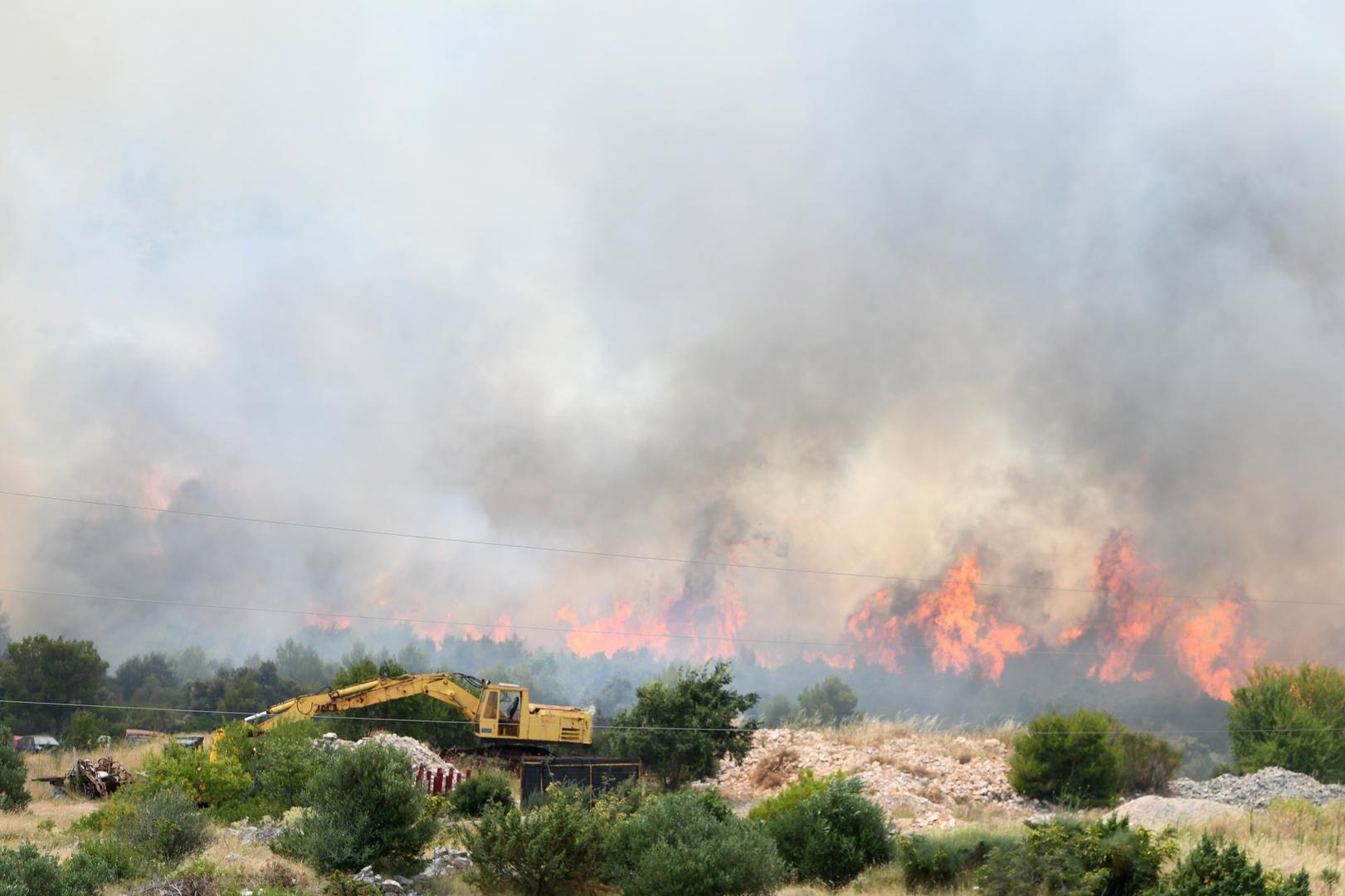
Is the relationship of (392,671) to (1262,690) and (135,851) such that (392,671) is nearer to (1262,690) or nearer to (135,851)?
(135,851)

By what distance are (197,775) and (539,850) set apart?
14951 millimetres

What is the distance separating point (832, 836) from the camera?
2445 centimetres

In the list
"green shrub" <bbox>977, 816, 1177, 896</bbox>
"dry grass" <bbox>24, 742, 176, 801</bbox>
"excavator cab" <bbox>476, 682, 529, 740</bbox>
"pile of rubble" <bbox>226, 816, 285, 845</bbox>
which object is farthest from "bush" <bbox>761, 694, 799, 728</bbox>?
"green shrub" <bbox>977, 816, 1177, 896</bbox>

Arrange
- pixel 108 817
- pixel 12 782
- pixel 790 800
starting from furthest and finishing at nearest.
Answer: pixel 12 782, pixel 790 800, pixel 108 817

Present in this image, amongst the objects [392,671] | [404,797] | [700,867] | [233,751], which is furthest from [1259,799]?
[392,671]

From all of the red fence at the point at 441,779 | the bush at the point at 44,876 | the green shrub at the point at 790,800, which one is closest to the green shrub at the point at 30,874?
the bush at the point at 44,876

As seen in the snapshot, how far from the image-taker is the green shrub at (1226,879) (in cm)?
1620

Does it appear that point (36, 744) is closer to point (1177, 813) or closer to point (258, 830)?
point (258, 830)

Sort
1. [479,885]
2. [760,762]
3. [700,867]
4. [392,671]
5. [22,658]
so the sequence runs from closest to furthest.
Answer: [700,867], [479,885], [760,762], [392,671], [22,658]

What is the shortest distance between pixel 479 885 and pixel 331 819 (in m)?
3.53

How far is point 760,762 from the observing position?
50531 millimetres

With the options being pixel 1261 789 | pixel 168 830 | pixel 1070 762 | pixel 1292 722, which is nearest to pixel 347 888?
pixel 168 830

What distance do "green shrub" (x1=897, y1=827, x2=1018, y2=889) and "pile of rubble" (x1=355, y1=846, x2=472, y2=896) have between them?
10.3 meters

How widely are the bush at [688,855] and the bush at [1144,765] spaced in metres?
31.6
